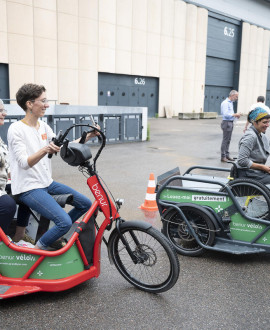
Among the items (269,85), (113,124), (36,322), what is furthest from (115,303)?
(269,85)

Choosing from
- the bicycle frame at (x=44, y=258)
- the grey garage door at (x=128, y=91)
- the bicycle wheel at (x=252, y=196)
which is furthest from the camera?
the grey garage door at (x=128, y=91)

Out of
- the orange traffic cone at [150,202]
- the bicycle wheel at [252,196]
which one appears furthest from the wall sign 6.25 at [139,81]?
the bicycle wheel at [252,196]

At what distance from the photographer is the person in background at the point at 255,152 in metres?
4.38

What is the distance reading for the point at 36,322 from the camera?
284 cm

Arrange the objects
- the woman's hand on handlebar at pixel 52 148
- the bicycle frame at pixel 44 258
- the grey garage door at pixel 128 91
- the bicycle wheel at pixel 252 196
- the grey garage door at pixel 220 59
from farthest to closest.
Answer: the grey garage door at pixel 220 59 < the grey garage door at pixel 128 91 < the bicycle wheel at pixel 252 196 < the bicycle frame at pixel 44 258 < the woman's hand on handlebar at pixel 52 148

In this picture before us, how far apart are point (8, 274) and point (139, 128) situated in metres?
11.8

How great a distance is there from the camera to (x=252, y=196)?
420 cm

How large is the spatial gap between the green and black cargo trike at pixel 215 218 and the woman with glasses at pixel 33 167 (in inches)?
54.5

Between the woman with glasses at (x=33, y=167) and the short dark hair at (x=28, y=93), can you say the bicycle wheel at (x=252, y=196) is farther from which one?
the short dark hair at (x=28, y=93)

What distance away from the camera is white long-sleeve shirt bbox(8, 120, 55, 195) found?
10.2 ft

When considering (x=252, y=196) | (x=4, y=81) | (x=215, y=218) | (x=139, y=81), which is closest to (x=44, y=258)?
(x=215, y=218)

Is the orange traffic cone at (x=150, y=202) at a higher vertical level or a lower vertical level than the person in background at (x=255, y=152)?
lower

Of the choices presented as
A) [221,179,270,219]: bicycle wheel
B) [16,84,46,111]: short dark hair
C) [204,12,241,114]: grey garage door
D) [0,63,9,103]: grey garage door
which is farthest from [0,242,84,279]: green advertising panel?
[204,12,241,114]: grey garage door

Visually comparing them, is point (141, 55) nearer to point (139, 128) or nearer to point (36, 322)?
point (139, 128)
